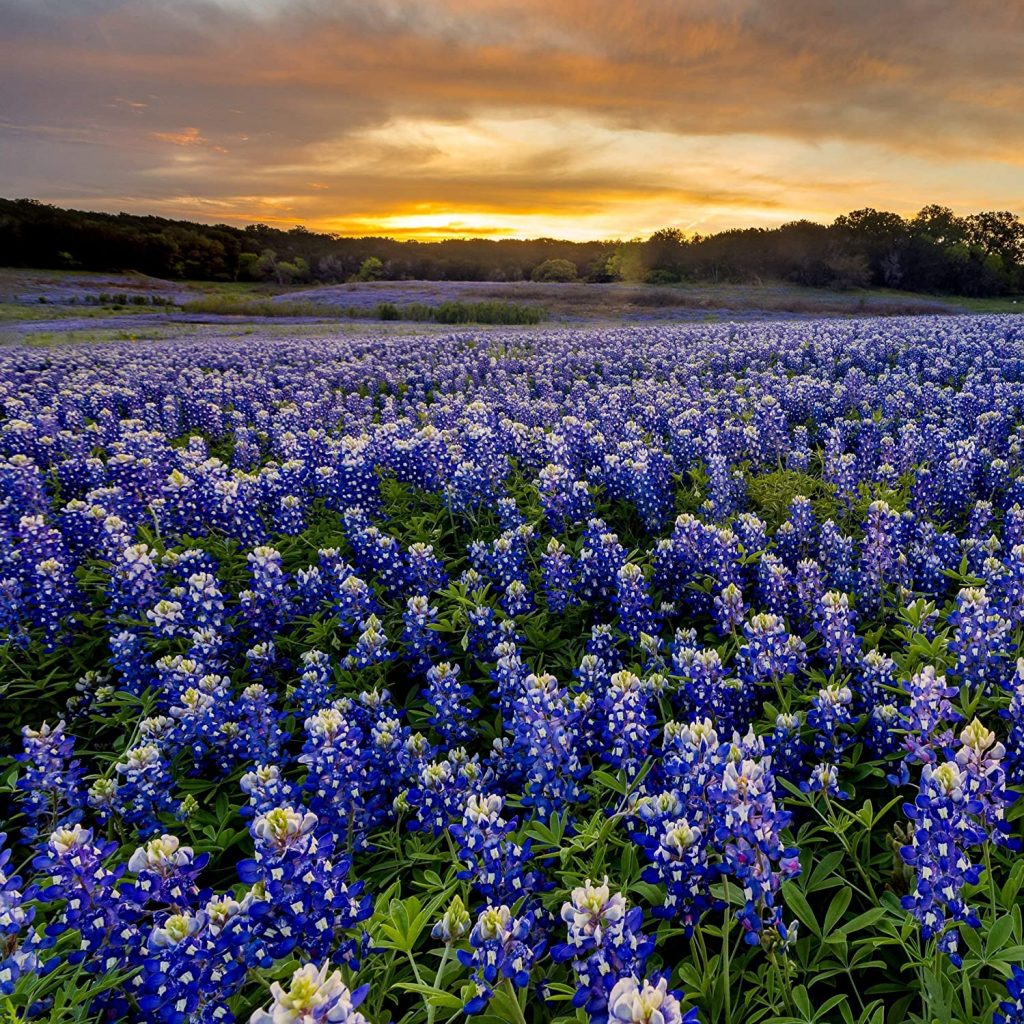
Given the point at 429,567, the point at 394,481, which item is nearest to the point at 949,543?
the point at 429,567

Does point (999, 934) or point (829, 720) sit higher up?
point (829, 720)

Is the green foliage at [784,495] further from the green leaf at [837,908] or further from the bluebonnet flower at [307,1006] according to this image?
the bluebonnet flower at [307,1006]

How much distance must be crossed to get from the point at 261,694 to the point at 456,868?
52.1 inches

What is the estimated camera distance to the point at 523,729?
8.61 feet

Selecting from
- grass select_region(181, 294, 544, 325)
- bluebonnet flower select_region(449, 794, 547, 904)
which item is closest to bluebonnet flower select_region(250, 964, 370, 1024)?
bluebonnet flower select_region(449, 794, 547, 904)

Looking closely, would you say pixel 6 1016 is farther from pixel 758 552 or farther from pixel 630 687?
pixel 758 552

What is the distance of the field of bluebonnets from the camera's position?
1940 millimetres

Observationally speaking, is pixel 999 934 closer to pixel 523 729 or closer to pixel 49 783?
pixel 523 729

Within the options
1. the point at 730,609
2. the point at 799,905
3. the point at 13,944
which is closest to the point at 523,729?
the point at 799,905

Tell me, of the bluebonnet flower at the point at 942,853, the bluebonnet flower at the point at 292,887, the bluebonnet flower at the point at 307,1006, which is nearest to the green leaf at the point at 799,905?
the bluebonnet flower at the point at 942,853

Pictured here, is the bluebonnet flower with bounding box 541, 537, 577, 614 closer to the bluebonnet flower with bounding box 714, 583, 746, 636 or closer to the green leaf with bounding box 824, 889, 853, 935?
the bluebonnet flower with bounding box 714, 583, 746, 636

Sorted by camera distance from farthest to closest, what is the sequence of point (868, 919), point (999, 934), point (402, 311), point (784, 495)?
1. point (402, 311)
2. point (784, 495)
3. point (868, 919)
4. point (999, 934)

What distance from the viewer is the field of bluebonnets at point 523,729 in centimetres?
194

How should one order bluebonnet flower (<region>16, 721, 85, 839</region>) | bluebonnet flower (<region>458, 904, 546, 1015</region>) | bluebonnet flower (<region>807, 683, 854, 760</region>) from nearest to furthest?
bluebonnet flower (<region>458, 904, 546, 1015</region>)
bluebonnet flower (<region>807, 683, 854, 760</region>)
bluebonnet flower (<region>16, 721, 85, 839</region>)
